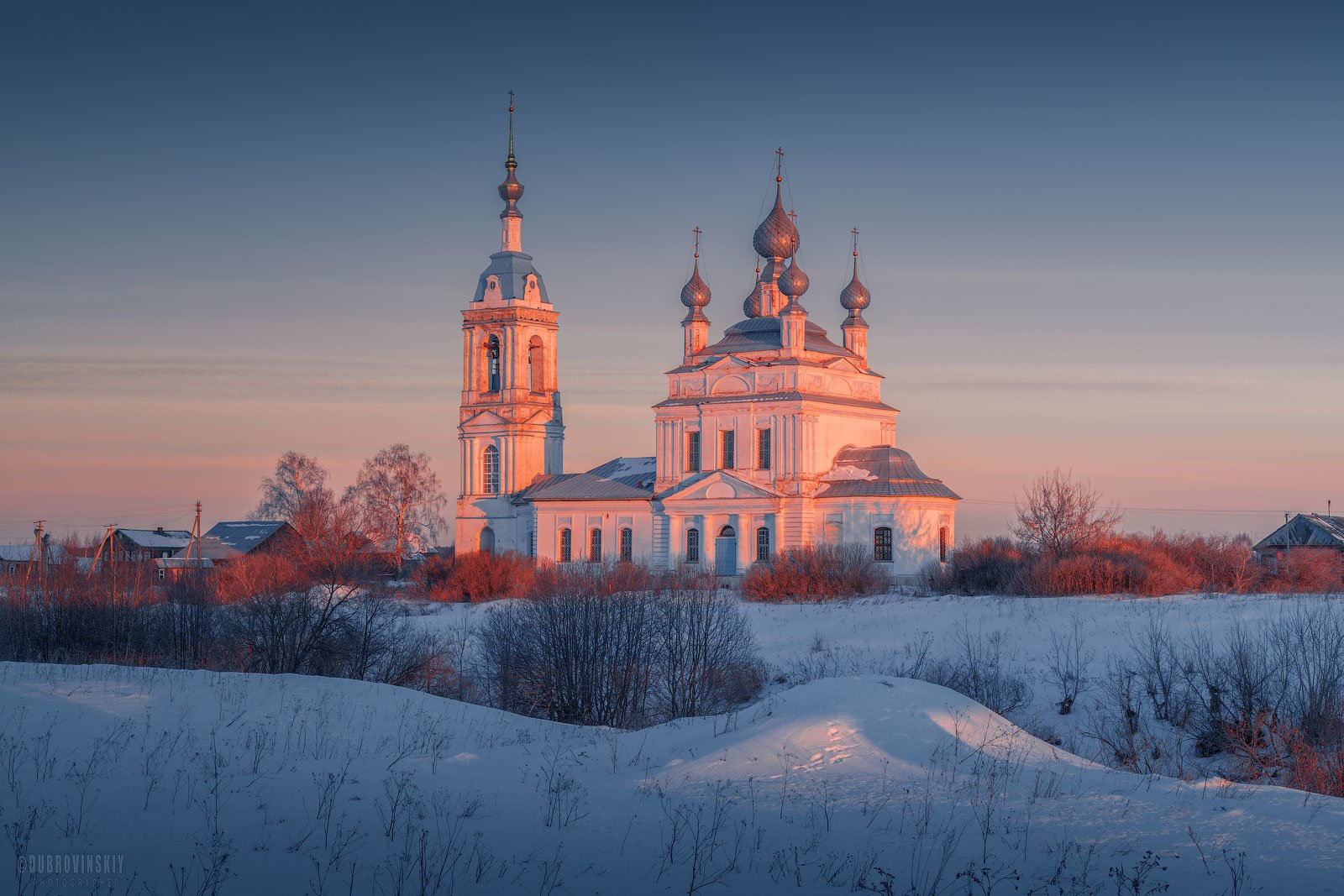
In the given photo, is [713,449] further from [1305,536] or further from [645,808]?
[645,808]

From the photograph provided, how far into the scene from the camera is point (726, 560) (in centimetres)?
4456

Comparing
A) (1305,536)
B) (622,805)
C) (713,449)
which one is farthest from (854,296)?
(622,805)

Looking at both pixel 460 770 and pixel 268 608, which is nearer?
pixel 460 770

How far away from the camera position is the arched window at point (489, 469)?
51156 millimetres

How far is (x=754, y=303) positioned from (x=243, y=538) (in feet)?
85.0

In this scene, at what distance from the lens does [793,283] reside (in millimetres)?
45438

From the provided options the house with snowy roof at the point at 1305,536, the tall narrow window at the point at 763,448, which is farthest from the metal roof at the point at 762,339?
the house with snowy roof at the point at 1305,536

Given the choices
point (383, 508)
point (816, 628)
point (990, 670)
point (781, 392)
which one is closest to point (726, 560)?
point (781, 392)

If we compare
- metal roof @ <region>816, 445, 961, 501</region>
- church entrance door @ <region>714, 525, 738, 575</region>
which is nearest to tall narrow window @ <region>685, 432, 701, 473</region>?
church entrance door @ <region>714, 525, 738, 575</region>

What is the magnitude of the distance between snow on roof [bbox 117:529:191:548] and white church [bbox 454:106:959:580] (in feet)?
58.2

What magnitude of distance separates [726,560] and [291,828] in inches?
1394

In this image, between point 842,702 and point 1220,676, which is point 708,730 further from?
point 1220,676

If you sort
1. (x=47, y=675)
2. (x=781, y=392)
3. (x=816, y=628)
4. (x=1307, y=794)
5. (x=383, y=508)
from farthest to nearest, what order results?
(x=383, y=508) < (x=781, y=392) < (x=816, y=628) < (x=47, y=675) < (x=1307, y=794)

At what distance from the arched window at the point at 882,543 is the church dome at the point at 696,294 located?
36.8 feet
